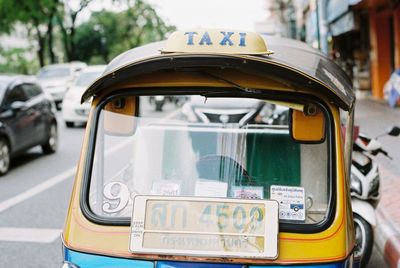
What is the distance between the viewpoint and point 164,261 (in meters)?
2.79

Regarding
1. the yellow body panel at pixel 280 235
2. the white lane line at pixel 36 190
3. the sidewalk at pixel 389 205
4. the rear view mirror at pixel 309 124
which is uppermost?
the rear view mirror at pixel 309 124

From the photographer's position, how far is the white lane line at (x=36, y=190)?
26.0 feet

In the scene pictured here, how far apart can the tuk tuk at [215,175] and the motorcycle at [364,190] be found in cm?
163

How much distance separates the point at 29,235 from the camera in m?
6.36

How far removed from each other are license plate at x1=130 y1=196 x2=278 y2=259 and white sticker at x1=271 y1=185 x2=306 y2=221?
0.14 m

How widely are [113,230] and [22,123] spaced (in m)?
8.47

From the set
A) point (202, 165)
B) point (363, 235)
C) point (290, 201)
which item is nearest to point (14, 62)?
point (363, 235)

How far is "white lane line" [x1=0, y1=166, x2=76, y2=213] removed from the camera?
7.93 meters

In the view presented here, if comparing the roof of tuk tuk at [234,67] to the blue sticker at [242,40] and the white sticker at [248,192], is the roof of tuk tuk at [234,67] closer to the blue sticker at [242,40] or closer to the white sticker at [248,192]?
the blue sticker at [242,40]

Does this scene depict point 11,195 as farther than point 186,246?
Yes

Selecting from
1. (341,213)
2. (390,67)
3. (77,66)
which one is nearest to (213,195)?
(341,213)

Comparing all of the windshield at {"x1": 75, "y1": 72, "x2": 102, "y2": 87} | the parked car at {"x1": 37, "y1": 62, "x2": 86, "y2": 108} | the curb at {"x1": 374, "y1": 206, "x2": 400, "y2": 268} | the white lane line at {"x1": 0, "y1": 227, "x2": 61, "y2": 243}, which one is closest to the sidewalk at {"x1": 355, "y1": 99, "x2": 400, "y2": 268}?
the curb at {"x1": 374, "y1": 206, "x2": 400, "y2": 268}

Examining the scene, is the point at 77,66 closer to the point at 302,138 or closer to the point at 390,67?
the point at 390,67

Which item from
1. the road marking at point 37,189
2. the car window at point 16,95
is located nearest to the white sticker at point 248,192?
the road marking at point 37,189
